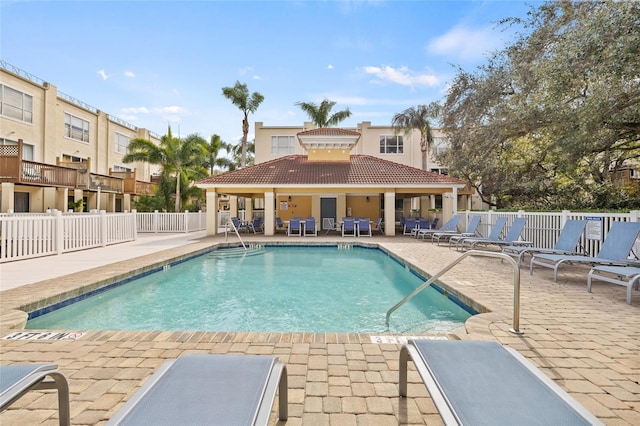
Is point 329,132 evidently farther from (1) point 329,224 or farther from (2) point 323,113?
(2) point 323,113

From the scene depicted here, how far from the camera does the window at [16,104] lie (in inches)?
773

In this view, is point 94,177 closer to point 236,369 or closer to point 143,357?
point 143,357

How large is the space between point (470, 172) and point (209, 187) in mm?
16251

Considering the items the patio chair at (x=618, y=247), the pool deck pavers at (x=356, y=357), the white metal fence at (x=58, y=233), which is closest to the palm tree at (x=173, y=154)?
the white metal fence at (x=58, y=233)

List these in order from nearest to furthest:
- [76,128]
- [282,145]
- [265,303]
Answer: [265,303] < [76,128] < [282,145]

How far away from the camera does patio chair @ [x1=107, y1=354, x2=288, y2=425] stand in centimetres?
156

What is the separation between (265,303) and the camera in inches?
259

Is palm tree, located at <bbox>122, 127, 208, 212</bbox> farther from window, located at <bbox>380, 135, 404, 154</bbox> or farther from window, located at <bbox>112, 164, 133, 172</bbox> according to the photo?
window, located at <bbox>380, 135, 404, 154</bbox>

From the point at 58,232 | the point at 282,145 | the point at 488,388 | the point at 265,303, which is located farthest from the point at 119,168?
the point at 488,388

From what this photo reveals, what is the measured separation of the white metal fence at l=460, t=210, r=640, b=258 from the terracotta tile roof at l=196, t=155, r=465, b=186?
512 cm

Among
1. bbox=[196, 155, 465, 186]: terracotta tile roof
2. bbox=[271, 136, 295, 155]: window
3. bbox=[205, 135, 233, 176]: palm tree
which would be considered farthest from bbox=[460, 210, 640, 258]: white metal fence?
bbox=[205, 135, 233, 176]: palm tree

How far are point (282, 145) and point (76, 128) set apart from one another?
16.1m

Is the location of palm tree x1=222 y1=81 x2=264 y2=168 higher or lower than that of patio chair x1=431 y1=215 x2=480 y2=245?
higher

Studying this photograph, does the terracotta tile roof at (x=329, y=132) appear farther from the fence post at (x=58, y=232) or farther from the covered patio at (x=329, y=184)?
the fence post at (x=58, y=232)
